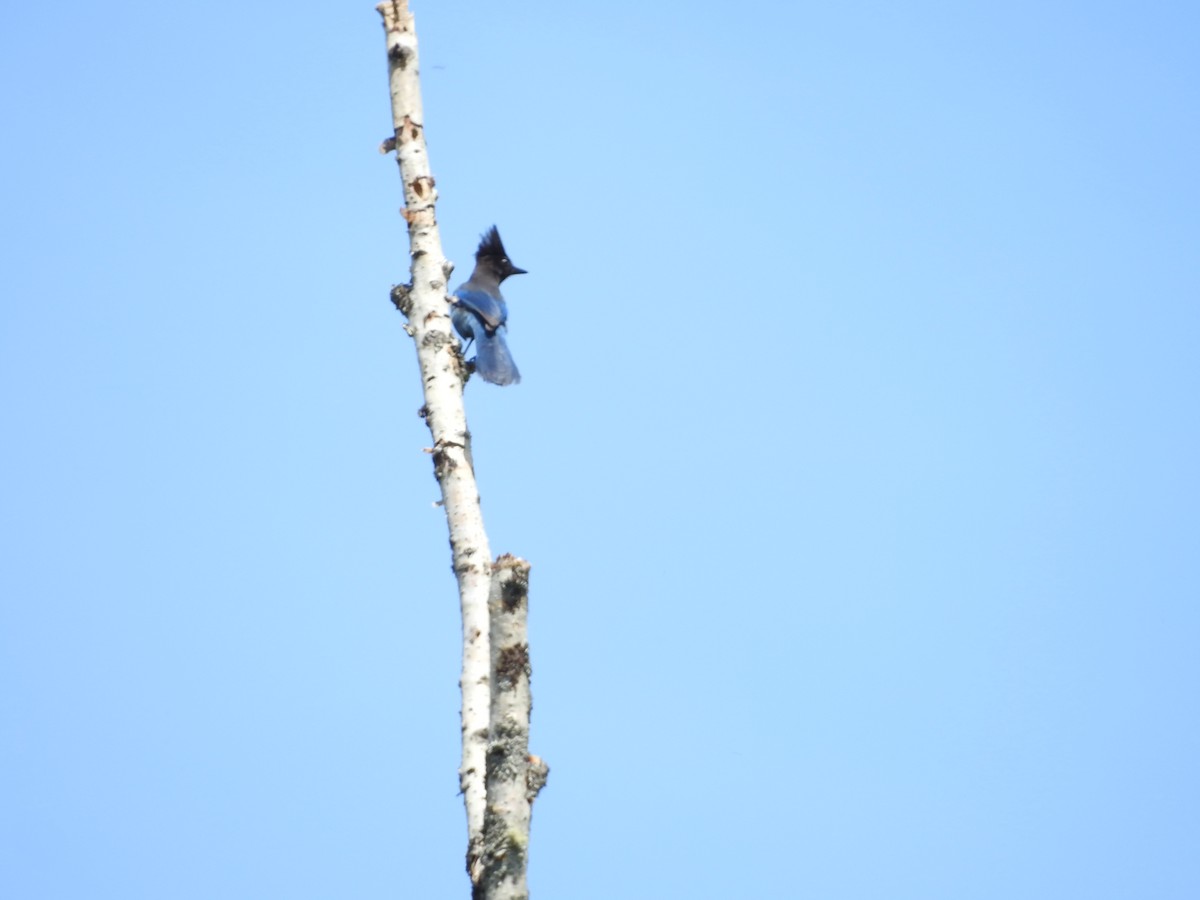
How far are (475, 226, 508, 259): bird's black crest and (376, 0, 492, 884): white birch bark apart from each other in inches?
173

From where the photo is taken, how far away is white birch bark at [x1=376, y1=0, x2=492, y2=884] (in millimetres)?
5531

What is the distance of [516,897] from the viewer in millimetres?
4875

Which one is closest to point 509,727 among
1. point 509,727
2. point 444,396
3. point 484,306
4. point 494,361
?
point 509,727

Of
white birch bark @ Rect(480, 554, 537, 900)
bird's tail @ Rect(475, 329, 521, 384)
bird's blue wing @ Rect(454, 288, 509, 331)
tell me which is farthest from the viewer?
bird's blue wing @ Rect(454, 288, 509, 331)

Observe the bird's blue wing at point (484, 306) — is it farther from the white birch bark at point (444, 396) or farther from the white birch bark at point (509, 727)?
the white birch bark at point (509, 727)

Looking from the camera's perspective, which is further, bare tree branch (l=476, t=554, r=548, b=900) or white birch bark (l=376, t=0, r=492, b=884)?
white birch bark (l=376, t=0, r=492, b=884)

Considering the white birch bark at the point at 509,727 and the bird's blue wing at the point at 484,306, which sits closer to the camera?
the white birch bark at the point at 509,727

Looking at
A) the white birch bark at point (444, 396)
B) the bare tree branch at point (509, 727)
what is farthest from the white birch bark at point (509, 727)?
the white birch bark at point (444, 396)

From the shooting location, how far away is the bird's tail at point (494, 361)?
31.5ft

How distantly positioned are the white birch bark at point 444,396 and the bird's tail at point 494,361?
9.52ft

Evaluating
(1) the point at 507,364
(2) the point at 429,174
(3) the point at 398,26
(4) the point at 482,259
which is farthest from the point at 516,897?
(4) the point at 482,259

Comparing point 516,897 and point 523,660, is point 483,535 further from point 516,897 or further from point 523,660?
point 516,897

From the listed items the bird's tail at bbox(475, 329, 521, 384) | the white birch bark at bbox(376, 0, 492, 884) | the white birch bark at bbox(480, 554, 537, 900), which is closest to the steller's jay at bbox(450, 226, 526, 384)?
the bird's tail at bbox(475, 329, 521, 384)

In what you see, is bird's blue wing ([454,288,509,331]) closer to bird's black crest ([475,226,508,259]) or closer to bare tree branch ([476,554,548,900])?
bird's black crest ([475,226,508,259])
